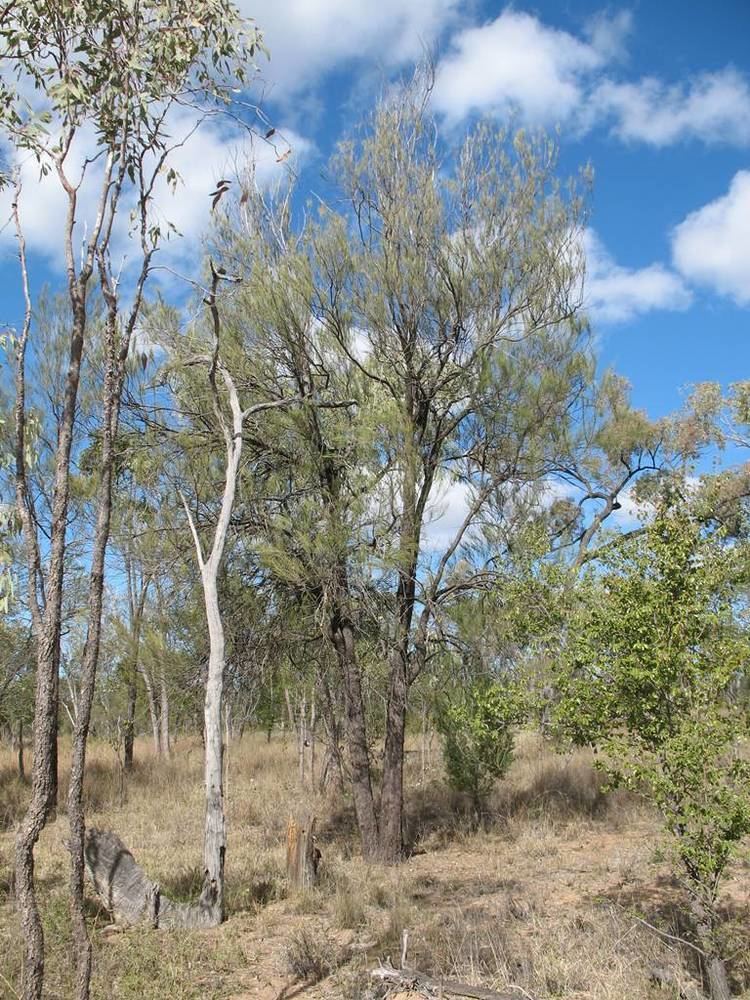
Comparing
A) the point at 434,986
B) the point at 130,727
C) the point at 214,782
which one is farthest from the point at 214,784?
the point at 130,727

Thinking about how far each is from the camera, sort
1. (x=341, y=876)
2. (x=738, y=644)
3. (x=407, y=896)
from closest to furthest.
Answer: (x=738, y=644) < (x=407, y=896) < (x=341, y=876)

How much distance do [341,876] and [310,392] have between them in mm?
6060

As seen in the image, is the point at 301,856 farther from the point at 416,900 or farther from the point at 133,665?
the point at 133,665

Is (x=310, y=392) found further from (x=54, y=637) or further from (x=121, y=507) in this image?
(x=54, y=637)

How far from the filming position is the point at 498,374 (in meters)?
11.2

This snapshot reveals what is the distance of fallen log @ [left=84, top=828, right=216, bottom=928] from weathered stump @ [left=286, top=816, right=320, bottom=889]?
1.60m

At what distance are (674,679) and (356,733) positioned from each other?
6394mm

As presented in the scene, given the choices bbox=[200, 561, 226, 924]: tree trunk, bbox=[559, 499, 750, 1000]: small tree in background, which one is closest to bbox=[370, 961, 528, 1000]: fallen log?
bbox=[559, 499, 750, 1000]: small tree in background

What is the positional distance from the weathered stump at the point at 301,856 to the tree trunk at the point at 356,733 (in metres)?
1.66

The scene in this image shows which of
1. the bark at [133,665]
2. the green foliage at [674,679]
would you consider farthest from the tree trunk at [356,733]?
the green foliage at [674,679]

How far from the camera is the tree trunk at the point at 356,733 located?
1133 cm

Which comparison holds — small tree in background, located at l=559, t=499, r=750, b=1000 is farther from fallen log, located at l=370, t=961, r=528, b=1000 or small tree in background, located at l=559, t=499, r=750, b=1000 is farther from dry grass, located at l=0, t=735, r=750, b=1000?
fallen log, located at l=370, t=961, r=528, b=1000

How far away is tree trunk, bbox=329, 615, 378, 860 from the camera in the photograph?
1133 cm

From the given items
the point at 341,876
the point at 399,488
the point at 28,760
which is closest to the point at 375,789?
the point at 341,876
